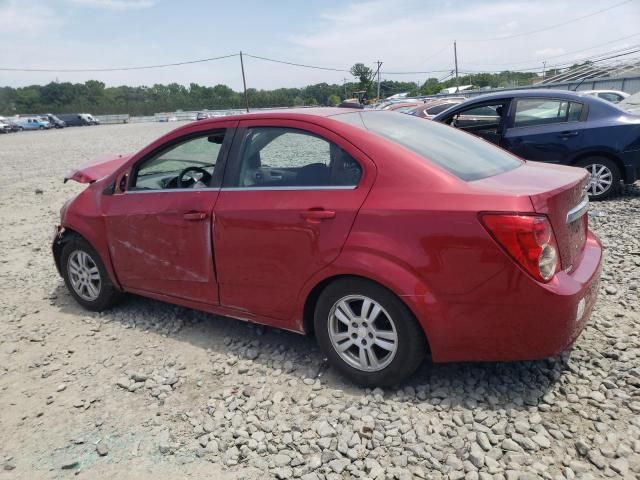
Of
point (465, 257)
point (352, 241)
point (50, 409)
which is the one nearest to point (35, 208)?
point (50, 409)

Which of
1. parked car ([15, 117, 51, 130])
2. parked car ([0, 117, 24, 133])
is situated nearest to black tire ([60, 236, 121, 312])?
parked car ([0, 117, 24, 133])

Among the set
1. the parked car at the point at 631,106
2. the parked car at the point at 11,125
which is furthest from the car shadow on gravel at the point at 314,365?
the parked car at the point at 11,125

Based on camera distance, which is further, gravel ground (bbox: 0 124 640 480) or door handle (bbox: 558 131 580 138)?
door handle (bbox: 558 131 580 138)

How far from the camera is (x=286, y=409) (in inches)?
113

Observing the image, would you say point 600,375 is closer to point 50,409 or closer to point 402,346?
point 402,346

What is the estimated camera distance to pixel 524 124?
7039 mm

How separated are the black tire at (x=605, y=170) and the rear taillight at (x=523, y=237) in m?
4.91

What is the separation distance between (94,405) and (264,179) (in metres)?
1.77

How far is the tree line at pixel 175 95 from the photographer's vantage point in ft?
284

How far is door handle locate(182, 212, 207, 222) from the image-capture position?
11.1ft

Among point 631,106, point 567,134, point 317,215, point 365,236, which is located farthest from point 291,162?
point 631,106

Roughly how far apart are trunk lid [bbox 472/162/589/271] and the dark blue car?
159 inches

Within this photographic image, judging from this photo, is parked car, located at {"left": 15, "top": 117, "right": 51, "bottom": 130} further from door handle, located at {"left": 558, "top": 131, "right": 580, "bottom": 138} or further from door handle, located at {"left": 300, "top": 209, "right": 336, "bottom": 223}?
door handle, located at {"left": 300, "top": 209, "right": 336, "bottom": 223}

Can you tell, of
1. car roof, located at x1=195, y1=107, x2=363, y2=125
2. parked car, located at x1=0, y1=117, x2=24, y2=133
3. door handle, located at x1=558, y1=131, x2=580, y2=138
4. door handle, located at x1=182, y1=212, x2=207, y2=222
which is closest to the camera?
car roof, located at x1=195, y1=107, x2=363, y2=125
